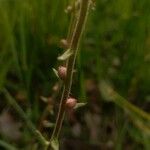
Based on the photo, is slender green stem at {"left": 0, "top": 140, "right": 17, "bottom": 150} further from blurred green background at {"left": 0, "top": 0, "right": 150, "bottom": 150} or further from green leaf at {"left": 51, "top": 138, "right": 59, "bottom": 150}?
green leaf at {"left": 51, "top": 138, "right": 59, "bottom": 150}

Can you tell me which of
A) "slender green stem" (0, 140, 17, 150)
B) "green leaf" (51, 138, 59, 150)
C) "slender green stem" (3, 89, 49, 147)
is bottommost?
"slender green stem" (0, 140, 17, 150)

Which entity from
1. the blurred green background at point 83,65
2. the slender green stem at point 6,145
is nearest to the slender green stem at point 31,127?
the slender green stem at point 6,145

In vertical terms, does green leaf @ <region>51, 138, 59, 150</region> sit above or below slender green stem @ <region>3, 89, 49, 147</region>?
below

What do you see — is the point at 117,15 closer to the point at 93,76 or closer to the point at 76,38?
the point at 93,76

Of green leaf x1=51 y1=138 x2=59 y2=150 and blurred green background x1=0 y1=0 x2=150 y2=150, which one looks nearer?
green leaf x1=51 y1=138 x2=59 y2=150

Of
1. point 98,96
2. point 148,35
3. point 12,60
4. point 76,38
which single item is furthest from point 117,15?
point 76,38

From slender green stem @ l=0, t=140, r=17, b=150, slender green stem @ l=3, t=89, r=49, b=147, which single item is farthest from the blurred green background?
slender green stem @ l=3, t=89, r=49, b=147

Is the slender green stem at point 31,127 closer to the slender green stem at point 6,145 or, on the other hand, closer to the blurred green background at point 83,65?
the slender green stem at point 6,145

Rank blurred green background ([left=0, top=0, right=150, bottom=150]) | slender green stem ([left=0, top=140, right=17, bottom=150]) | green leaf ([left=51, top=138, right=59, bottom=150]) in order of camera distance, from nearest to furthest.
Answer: green leaf ([left=51, top=138, right=59, bottom=150]) < slender green stem ([left=0, top=140, right=17, bottom=150]) < blurred green background ([left=0, top=0, right=150, bottom=150])

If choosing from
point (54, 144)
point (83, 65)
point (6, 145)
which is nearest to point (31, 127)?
point (54, 144)

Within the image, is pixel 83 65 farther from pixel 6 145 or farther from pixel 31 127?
pixel 31 127
